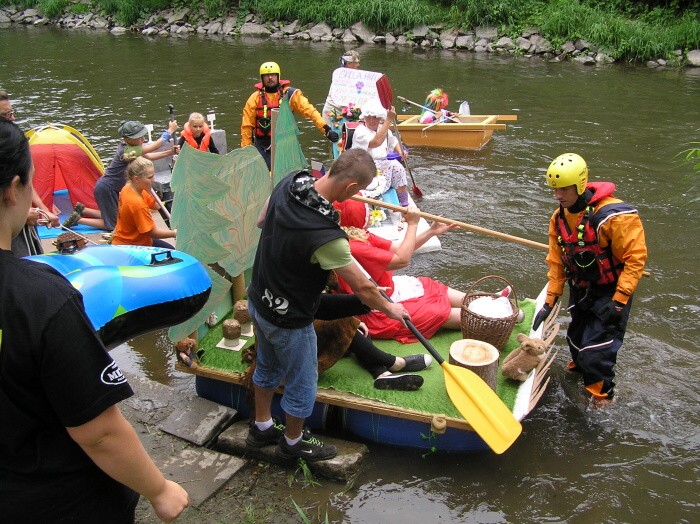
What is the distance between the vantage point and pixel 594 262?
450 cm

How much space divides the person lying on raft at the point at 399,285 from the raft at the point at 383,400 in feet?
0.53

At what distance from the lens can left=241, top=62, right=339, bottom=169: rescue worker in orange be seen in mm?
8398

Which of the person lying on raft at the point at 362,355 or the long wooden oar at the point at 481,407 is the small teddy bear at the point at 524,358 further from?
the person lying on raft at the point at 362,355

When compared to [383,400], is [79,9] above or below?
above

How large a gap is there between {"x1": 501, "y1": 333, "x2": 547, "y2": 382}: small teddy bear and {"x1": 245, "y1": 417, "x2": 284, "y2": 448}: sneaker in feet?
5.70

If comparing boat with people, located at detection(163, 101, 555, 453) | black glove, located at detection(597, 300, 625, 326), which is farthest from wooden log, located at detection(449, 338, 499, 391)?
black glove, located at detection(597, 300, 625, 326)

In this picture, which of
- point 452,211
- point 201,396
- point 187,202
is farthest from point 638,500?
point 452,211

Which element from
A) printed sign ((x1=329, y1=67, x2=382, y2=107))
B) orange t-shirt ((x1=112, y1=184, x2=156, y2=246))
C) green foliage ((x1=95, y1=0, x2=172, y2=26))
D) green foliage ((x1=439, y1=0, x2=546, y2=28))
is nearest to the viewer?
orange t-shirt ((x1=112, y1=184, x2=156, y2=246))

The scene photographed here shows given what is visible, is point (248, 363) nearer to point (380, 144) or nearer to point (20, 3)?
point (380, 144)

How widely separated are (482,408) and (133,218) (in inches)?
140

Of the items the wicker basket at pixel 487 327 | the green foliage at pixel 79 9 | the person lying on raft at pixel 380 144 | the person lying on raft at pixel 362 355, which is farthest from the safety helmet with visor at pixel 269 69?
the green foliage at pixel 79 9

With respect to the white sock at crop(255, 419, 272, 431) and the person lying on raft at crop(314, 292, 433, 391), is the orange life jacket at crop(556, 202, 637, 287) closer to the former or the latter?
the person lying on raft at crop(314, 292, 433, 391)

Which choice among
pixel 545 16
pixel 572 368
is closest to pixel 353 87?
pixel 572 368

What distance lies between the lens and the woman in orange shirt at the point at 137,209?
561cm
